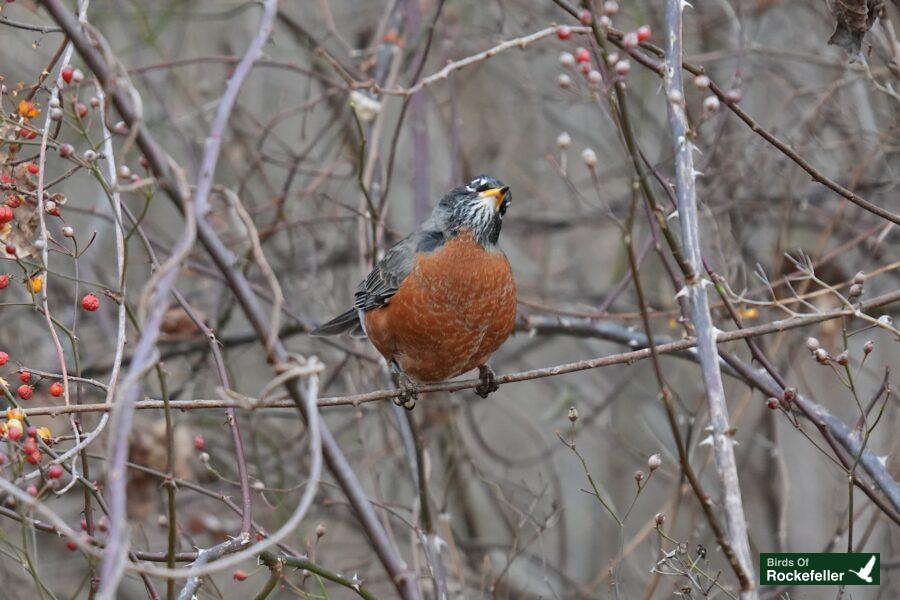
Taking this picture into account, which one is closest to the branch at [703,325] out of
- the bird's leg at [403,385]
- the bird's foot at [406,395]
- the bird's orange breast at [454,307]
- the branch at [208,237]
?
the branch at [208,237]

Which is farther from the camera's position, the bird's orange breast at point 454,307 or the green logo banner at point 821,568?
the bird's orange breast at point 454,307

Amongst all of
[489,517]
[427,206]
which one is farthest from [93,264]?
[489,517]

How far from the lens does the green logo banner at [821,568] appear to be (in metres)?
2.74

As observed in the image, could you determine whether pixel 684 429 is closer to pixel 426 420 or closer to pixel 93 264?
pixel 426 420

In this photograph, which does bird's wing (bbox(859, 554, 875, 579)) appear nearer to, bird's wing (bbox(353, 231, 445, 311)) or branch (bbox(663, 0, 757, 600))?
branch (bbox(663, 0, 757, 600))

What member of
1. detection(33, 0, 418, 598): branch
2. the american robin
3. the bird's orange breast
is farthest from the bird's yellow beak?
detection(33, 0, 418, 598): branch

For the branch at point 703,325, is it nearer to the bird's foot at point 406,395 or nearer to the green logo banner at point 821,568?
the green logo banner at point 821,568

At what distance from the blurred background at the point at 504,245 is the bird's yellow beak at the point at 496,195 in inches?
17.4

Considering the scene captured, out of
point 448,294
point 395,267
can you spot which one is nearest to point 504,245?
point 395,267

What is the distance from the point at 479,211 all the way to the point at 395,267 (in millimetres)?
415

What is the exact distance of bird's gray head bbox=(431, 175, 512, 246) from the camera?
12.8ft

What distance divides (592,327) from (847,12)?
1695mm

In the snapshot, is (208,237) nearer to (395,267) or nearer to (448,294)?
(448,294)

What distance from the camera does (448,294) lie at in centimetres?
377
